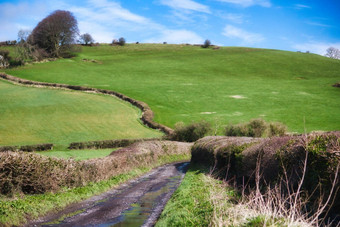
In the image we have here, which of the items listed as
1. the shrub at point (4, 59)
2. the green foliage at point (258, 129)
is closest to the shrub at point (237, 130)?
the green foliage at point (258, 129)

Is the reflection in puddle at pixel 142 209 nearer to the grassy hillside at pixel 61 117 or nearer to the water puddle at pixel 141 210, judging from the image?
the water puddle at pixel 141 210

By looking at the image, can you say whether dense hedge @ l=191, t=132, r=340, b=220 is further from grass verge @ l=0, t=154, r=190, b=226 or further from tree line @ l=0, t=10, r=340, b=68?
tree line @ l=0, t=10, r=340, b=68

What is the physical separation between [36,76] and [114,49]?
6196 cm

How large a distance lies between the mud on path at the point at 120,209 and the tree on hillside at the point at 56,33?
114133mm

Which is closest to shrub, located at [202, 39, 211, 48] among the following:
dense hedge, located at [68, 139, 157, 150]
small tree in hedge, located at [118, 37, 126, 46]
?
small tree in hedge, located at [118, 37, 126, 46]

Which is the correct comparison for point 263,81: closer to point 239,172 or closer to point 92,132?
point 92,132

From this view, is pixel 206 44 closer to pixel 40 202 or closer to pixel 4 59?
pixel 4 59

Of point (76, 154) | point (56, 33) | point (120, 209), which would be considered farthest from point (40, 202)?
point (56, 33)

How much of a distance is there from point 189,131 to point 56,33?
88.4 metres

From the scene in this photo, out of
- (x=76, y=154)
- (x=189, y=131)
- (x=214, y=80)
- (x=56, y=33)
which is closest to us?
(x=76, y=154)

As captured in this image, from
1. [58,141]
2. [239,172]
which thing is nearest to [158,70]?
[58,141]

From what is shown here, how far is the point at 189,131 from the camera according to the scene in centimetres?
5934

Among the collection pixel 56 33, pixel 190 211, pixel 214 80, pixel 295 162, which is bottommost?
pixel 190 211

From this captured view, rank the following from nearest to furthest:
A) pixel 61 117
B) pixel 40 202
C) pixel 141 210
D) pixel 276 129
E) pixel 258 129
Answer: pixel 40 202 < pixel 141 210 < pixel 258 129 < pixel 276 129 < pixel 61 117
